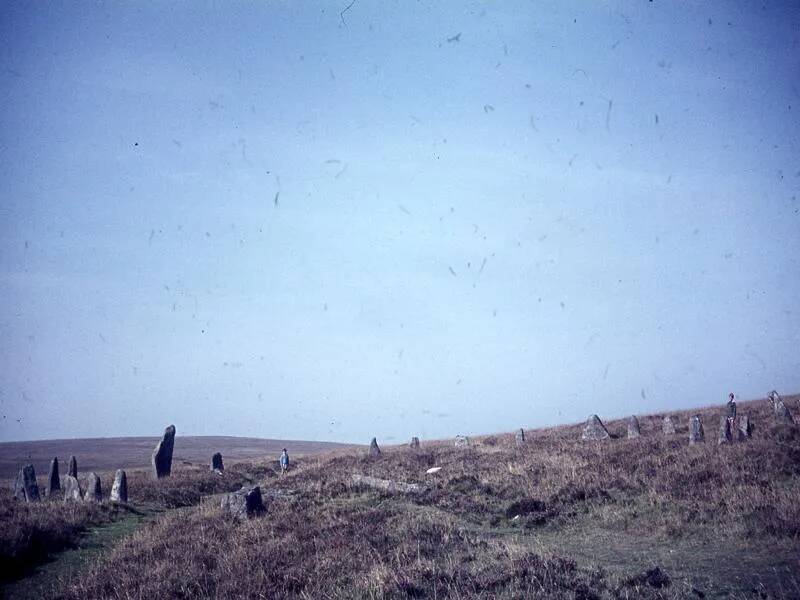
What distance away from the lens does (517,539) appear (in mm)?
12141

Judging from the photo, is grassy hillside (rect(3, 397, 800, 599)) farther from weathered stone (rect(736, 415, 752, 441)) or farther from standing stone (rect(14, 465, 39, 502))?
standing stone (rect(14, 465, 39, 502))

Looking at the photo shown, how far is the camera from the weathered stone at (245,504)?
1484cm

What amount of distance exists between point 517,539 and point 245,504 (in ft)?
24.7

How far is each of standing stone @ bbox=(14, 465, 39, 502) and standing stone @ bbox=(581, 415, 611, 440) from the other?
26731 millimetres

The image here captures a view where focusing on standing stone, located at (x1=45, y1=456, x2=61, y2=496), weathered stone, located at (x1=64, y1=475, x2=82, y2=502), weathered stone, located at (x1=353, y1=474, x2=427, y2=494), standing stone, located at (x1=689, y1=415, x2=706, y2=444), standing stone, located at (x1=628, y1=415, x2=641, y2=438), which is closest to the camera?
weathered stone, located at (x1=353, y1=474, x2=427, y2=494)

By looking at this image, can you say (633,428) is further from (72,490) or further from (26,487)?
(26,487)

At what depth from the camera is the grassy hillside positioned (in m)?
8.17

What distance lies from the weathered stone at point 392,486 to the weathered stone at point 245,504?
186 inches

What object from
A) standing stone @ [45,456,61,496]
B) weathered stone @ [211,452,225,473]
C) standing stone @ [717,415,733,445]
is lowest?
weathered stone @ [211,452,225,473]

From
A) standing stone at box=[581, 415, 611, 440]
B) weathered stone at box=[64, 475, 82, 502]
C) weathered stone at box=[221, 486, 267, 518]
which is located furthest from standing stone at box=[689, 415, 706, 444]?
weathered stone at box=[64, 475, 82, 502]

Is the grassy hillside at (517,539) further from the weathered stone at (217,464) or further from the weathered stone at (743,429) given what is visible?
the weathered stone at (217,464)

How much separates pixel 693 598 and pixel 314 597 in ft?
17.6

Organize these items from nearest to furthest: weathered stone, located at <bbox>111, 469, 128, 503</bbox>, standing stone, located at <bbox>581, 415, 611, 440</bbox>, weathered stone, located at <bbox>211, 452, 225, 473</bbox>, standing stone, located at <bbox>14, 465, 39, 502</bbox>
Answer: weathered stone, located at <bbox>111, 469, 128, 503</bbox>
standing stone, located at <bbox>14, 465, 39, 502</bbox>
standing stone, located at <bbox>581, 415, 611, 440</bbox>
weathered stone, located at <bbox>211, 452, 225, 473</bbox>

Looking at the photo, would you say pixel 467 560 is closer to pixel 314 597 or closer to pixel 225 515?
pixel 314 597
